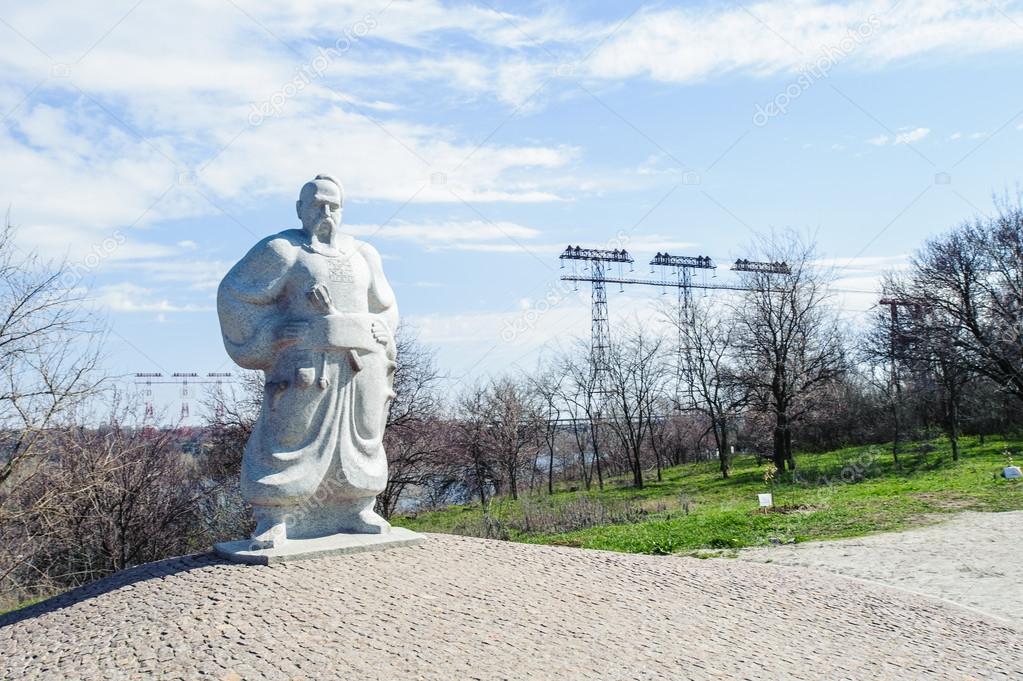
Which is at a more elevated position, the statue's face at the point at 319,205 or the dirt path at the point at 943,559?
the statue's face at the point at 319,205

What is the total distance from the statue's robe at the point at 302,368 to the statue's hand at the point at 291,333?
0.10 ft

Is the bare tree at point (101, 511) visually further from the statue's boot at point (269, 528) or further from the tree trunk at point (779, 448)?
the tree trunk at point (779, 448)

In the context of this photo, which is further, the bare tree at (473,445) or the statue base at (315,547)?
the bare tree at (473,445)

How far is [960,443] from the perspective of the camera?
92.3 ft

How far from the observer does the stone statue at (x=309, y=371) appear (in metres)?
7.30

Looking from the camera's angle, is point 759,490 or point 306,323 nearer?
point 306,323

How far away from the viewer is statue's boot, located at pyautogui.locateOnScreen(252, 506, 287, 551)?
696 cm

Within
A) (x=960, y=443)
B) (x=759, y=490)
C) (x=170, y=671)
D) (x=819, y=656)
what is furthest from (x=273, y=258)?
(x=960, y=443)

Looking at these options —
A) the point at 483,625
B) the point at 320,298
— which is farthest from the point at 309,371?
the point at 483,625

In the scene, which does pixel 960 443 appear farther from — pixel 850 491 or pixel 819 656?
pixel 819 656

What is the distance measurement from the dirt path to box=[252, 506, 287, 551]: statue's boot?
20.5 ft

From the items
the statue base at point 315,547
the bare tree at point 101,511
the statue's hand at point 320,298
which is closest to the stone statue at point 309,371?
the statue's hand at point 320,298

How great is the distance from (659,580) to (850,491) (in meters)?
12.6

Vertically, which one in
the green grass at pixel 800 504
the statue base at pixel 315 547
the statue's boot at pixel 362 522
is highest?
the statue's boot at pixel 362 522
